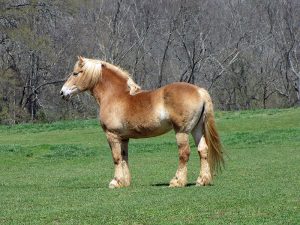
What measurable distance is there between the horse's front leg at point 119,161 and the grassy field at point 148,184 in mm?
211

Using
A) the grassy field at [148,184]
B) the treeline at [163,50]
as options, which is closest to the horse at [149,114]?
the grassy field at [148,184]

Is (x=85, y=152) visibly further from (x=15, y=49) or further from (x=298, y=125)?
(x=15, y=49)

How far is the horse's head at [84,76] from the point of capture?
12.5 m

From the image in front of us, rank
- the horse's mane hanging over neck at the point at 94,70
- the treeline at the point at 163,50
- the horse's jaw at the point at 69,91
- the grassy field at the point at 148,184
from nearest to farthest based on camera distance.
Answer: the grassy field at the point at 148,184 → the horse's mane hanging over neck at the point at 94,70 → the horse's jaw at the point at 69,91 → the treeline at the point at 163,50

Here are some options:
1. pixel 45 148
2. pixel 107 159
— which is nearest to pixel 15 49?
pixel 45 148

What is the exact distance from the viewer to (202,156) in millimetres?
11633

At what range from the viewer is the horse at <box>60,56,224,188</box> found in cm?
1130

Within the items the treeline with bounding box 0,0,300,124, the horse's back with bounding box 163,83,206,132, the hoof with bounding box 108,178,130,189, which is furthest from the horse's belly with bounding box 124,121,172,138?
the treeline with bounding box 0,0,300,124

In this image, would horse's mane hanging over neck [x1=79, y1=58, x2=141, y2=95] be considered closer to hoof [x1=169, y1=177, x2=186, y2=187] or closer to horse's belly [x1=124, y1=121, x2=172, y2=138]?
horse's belly [x1=124, y1=121, x2=172, y2=138]

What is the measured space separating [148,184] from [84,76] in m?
2.34

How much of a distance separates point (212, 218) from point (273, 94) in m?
54.1

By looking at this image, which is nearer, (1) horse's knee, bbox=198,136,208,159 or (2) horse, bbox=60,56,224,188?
(2) horse, bbox=60,56,224,188

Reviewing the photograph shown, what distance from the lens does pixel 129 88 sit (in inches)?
479

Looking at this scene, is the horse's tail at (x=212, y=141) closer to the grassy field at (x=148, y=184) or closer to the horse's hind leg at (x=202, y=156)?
the horse's hind leg at (x=202, y=156)
